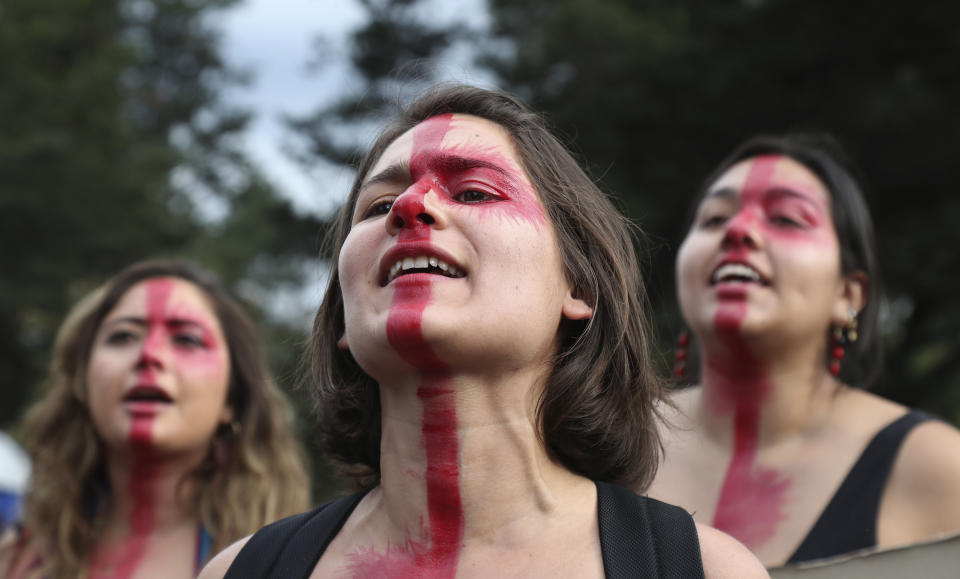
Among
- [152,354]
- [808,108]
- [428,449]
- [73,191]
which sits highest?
[73,191]

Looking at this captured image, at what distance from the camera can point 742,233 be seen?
3771 mm

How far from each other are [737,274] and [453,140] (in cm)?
158

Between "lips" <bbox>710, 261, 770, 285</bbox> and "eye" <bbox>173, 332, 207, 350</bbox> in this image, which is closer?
"lips" <bbox>710, 261, 770, 285</bbox>

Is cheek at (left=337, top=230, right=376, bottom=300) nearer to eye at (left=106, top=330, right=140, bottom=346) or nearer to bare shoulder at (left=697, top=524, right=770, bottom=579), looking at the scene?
bare shoulder at (left=697, top=524, right=770, bottom=579)

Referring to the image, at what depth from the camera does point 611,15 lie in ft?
38.3

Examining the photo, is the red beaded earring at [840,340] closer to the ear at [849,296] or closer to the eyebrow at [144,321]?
the ear at [849,296]

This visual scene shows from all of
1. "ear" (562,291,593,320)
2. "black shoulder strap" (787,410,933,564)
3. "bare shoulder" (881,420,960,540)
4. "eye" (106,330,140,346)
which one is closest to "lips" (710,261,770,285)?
"black shoulder strap" (787,410,933,564)

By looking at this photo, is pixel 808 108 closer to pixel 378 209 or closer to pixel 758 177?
pixel 758 177

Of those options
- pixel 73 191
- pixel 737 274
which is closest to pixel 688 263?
pixel 737 274

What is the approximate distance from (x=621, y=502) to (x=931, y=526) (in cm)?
147

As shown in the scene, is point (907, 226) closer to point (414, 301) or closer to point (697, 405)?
point (697, 405)

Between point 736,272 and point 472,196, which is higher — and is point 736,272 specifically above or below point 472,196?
above

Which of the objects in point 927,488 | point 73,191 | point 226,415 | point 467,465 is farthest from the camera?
point 73,191

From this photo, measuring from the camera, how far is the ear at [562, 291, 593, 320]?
96.4 inches
